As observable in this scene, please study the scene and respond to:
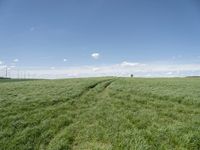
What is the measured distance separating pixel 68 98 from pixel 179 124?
12.6 m

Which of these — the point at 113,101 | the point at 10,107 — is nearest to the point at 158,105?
the point at 113,101

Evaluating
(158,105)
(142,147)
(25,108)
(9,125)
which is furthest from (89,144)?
(158,105)

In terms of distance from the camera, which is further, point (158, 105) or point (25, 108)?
point (158, 105)

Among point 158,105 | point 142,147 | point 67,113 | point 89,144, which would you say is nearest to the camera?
point 142,147

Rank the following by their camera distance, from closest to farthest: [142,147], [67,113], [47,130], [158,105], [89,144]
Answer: [142,147], [89,144], [47,130], [67,113], [158,105]

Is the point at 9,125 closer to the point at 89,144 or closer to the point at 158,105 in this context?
the point at 89,144

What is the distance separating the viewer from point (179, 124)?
13500 millimetres

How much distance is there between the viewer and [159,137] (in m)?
11.5

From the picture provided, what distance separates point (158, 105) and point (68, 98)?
9.26 metres

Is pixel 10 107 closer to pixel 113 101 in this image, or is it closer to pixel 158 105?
pixel 113 101

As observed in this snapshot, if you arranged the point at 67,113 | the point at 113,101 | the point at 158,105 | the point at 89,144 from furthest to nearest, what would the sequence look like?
the point at 113,101 → the point at 158,105 → the point at 67,113 → the point at 89,144

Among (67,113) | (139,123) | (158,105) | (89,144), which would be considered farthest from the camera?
(158,105)

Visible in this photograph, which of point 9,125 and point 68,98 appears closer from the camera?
point 9,125

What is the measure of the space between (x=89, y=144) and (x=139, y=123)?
4.27 meters
